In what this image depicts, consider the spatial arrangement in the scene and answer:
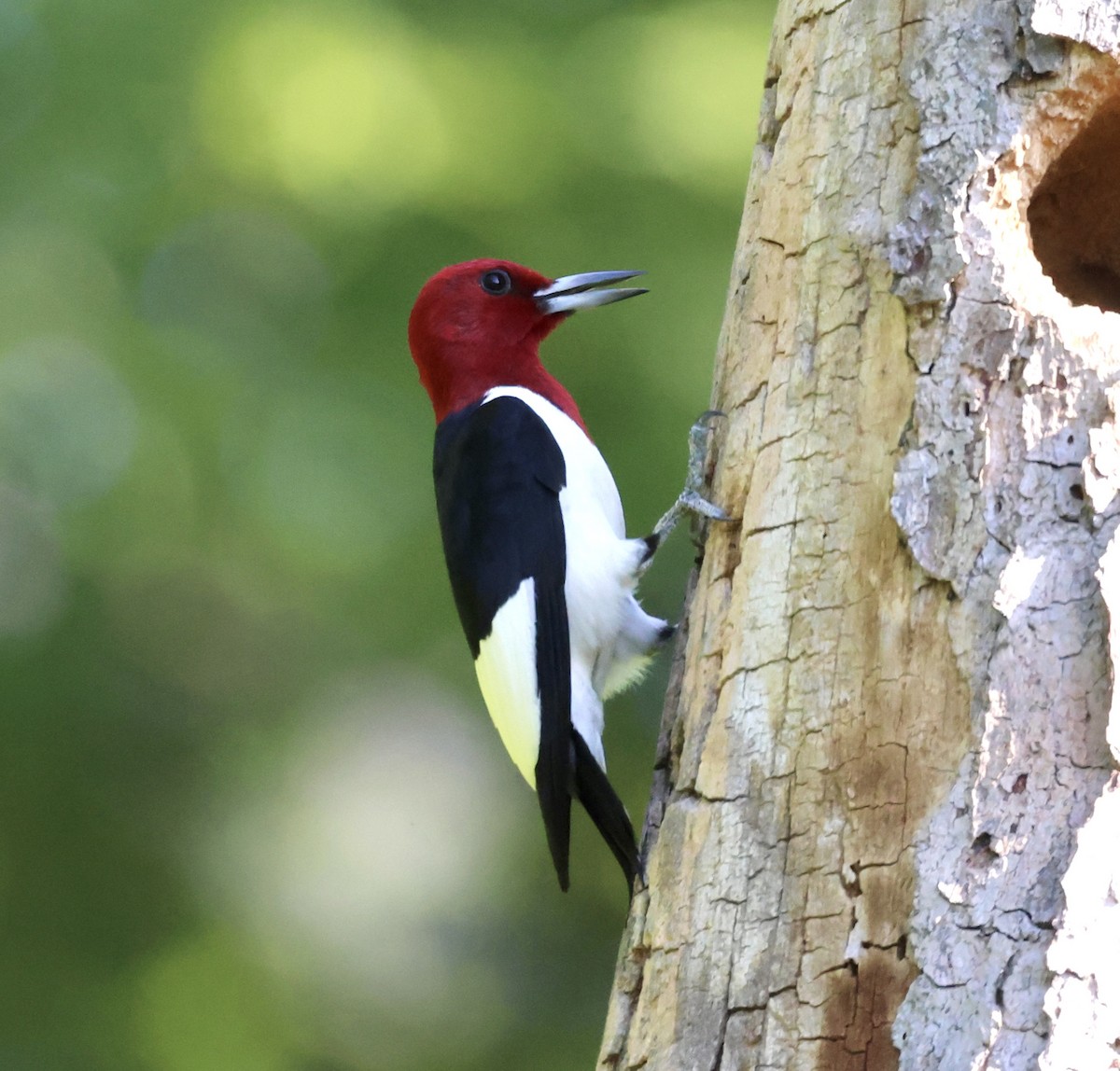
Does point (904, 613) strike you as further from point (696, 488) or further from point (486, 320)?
point (486, 320)

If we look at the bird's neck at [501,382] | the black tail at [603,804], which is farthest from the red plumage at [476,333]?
the black tail at [603,804]

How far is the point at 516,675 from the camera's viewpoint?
2.91 meters

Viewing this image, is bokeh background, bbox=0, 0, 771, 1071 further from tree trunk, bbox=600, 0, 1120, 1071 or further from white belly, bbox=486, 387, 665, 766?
tree trunk, bbox=600, 0, 1120, 1071

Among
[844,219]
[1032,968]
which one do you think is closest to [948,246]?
[844,219]

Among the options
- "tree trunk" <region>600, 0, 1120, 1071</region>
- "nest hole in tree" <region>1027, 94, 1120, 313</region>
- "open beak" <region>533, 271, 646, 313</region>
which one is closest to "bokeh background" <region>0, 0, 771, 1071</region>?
"open beak" <region>533, 271, 646, 313</region>

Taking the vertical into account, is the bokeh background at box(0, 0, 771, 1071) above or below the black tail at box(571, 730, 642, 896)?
above

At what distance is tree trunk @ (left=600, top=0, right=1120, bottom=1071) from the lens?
5.63 ft

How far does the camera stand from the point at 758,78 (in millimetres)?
3859

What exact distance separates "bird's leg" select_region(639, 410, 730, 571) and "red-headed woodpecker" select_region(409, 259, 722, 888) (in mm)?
23

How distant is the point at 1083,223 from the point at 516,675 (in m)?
1.33

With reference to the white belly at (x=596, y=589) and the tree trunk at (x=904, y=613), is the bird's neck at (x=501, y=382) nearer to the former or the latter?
the white belly at (x=596, y=589)

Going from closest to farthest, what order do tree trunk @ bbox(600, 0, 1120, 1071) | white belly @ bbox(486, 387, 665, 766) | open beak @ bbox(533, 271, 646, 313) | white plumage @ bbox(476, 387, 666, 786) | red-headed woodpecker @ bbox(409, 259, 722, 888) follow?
tree trunk @ bbox(600, 0, 1120, 1071), red-headed woodpecker @ bbox(409, 259, 722, 888), white plumage @ bbox(476, 387, 666, 786), white belly @ bbox(486, 387, 665, 766), open beak @ bbox(533, 271, 646, 313)

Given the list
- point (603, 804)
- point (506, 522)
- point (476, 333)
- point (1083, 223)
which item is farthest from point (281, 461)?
point (1083, 223)

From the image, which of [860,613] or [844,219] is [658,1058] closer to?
[860,613]
